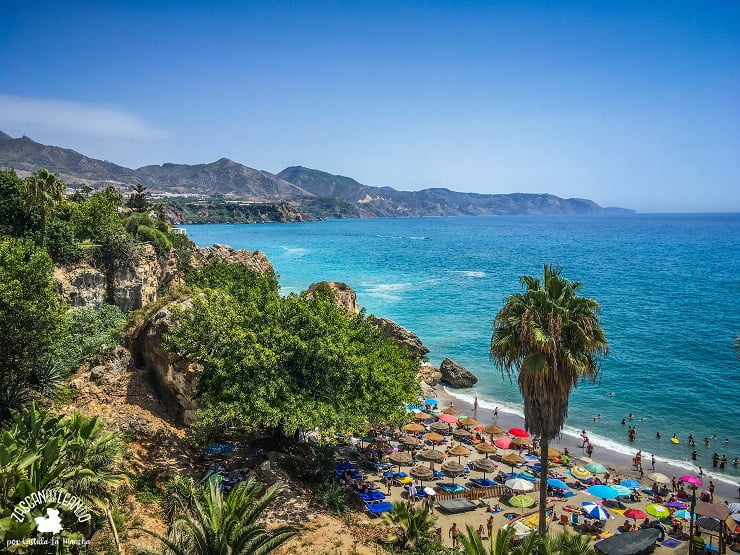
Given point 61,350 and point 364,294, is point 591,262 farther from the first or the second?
point 61,350

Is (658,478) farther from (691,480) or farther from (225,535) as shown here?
(225,535)

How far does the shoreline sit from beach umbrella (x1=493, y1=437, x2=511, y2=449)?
275 centimetres

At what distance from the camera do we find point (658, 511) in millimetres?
21422

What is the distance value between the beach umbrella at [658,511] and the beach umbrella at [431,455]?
31.4 feet

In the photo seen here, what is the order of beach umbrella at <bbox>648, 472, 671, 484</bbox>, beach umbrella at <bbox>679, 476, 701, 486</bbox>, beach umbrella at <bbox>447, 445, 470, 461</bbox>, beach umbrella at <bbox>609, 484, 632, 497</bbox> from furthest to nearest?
beach umbrella at <bbox>447, 445, 470, 461</bbox> → beach umbrella at <bbox>679, 476, 701, 486</bbox> → beach umbrella at <bbox>648, 472, 671, 484</bbox> → beach umbrella at <bbox>609, 484, 632, 497</bbox>

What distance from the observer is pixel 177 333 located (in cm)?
1950

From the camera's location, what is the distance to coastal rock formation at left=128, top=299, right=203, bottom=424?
833 inches

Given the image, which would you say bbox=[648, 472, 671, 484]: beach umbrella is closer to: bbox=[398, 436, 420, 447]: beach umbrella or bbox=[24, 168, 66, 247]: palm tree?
bbox=[398, 436, 420, 447]: beach umbrella

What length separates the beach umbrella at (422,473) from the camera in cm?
2353

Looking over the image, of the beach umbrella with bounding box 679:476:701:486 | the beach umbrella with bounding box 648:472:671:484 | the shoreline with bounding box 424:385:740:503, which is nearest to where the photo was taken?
the beach umbrella with bounding box 648:472:671:484

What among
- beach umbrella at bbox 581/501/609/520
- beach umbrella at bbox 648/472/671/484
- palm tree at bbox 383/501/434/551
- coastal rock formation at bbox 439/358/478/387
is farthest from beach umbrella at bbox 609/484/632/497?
coastal rock formation at bbox 439/358/478/387

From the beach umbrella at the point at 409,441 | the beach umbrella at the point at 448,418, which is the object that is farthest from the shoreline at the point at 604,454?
the beach umbrella at the point at 409,441

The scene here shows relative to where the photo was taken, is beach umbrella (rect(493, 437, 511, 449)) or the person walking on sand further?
beach umbrella (rect(493, 437, 511, 449))

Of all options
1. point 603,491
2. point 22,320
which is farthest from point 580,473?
point 22,320
